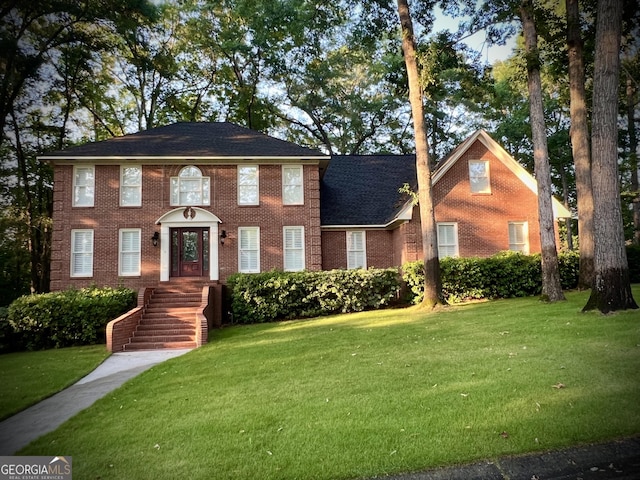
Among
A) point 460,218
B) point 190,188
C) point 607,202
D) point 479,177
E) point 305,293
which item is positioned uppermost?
point 479,177

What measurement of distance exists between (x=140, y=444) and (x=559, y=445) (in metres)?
4.00

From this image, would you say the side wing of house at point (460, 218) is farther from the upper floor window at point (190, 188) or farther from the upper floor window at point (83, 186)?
the upper floor window at point (83, 186)

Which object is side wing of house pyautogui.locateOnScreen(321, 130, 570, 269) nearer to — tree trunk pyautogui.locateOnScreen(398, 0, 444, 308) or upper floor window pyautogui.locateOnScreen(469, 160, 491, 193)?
upper floor window pyautogui.locateOnScreen(469, 160, 491, 193)

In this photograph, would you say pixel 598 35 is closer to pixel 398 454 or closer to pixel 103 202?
pixel 398 454

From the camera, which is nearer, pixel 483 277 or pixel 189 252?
pixel 483 277

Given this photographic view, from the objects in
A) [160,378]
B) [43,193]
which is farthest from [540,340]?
[43,193]

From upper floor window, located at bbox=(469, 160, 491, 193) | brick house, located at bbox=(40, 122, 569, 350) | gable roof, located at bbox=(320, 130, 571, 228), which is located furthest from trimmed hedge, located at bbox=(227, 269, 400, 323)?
upper floor window, located at bbox=(469, 160, 491, 193)

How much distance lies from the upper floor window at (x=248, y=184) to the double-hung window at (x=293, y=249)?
6.52 ft

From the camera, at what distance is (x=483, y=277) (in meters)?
14.3

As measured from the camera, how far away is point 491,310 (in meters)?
11.3

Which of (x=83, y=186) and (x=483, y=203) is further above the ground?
(x=83, y=186)

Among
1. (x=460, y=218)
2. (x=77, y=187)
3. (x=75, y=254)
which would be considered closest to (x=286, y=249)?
(x=460, y=218)

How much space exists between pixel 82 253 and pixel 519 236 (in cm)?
1861

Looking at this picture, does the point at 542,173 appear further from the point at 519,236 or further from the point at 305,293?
the point at 305,293
